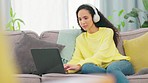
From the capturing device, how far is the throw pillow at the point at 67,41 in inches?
115

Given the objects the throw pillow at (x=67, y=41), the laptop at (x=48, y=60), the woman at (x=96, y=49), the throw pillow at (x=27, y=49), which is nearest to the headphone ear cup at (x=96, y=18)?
the woman at (x=96, y=49)

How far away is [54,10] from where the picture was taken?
14.2ft

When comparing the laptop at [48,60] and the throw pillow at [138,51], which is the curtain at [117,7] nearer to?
the throw pillow at [138,51]

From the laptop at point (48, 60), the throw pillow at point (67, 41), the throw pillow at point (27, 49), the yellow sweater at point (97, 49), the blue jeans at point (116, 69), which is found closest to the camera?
the laptop at point (48, 60)

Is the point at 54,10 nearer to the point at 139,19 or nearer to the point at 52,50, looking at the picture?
the point at 139,19

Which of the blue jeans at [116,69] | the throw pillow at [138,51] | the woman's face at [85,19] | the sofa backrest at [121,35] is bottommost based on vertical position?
the blue jeans at [116,69]

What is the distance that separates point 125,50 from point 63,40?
0.59 m

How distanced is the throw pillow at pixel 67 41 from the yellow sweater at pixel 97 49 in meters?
0.09

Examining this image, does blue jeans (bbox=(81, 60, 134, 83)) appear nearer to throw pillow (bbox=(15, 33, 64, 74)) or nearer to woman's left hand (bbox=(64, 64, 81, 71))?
woman's left hand (bbox=(64, 64, 81, 71))

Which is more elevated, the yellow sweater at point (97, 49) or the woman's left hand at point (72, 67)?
the yellow sweater at point (97, 49)

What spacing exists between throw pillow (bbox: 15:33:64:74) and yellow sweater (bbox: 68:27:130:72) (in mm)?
226

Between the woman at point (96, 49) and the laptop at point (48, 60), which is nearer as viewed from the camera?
the laptop at point (48, 60)

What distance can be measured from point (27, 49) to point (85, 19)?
1.95 ft

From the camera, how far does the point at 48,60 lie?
2.23m
